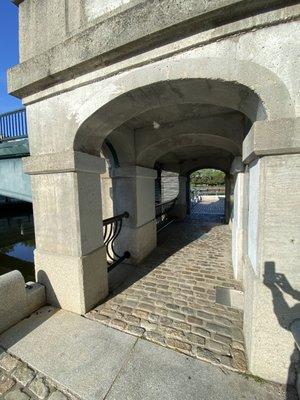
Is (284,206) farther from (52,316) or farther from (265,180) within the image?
(52,316)

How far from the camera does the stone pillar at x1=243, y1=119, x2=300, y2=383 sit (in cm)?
185

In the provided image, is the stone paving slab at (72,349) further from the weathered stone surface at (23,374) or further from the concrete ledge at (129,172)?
the concrete ledge at (129,172)

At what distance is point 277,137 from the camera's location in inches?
71.9

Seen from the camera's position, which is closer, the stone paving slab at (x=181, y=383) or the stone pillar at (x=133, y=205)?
the stone paving slab at (x=181, y=383)

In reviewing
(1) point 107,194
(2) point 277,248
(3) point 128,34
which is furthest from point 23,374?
(3) point 128,34

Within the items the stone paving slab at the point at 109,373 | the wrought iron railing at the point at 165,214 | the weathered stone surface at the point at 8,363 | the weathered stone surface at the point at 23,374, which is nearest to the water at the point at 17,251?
the weathered stone surface at the point at 8,363

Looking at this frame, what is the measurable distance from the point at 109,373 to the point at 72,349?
629mm

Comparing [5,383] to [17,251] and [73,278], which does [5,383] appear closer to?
[73,278]

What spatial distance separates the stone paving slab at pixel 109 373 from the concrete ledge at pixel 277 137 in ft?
7.91

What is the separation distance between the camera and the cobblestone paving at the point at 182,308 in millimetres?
2562

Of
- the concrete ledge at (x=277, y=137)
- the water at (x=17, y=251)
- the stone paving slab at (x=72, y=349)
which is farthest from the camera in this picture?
the water at (x=17, y=251)

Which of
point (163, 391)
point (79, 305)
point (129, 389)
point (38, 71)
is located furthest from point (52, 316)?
→ point (38, 71)

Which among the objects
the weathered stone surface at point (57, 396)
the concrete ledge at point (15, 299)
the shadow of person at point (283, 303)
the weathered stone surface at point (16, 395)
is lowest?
the weathered stone surface at point (57, 396)

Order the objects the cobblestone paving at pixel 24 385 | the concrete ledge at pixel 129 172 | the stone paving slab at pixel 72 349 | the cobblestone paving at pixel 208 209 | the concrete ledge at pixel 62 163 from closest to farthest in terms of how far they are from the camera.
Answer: the cobblestone paving at pixel 24 385 < the stone paving slab at pixel 72 349 < the concrete ledge at pixel 62 163 < the concrete ledge at pixel 129 172 < the cobblestone paving at pixel 208 209
